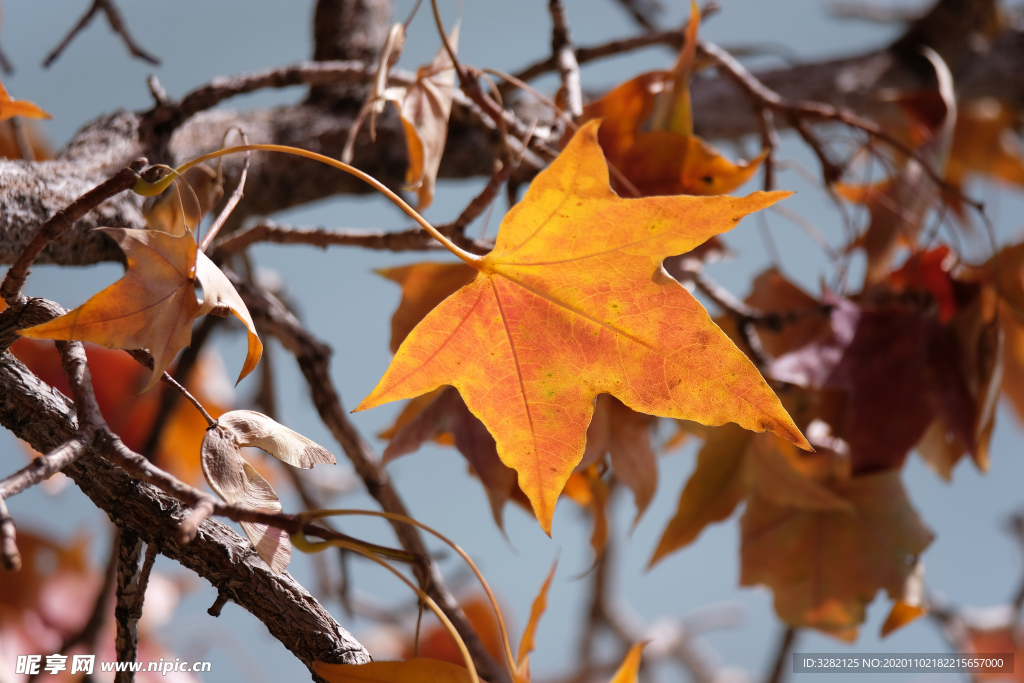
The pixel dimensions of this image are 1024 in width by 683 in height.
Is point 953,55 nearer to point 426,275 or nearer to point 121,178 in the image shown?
point 426,275

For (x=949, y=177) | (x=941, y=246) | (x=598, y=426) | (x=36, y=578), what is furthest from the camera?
(x=949, y=177)

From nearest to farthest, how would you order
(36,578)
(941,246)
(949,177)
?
(941,246), (36,578), (949,177)

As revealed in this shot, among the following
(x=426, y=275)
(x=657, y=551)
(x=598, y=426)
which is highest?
(x=426, y=275)

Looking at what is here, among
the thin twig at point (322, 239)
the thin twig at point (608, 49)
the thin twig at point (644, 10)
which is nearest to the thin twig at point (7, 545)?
the thin twig at point (322, 239)

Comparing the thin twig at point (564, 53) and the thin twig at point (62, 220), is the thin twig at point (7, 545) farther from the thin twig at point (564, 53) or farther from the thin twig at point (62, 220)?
the thin twig at point (564, 53)

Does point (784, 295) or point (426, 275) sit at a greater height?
point (426, 275)

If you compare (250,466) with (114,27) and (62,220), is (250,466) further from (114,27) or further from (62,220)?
(114,27)

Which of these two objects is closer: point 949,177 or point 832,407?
point 832,407

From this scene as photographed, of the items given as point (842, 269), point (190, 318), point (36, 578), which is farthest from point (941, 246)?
point (36, 578)
